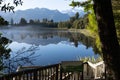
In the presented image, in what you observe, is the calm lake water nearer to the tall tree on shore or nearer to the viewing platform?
the viewing platform

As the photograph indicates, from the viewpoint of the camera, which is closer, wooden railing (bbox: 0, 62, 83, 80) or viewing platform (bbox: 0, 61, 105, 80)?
wooden railing (bbox: 0, 62, 83, 80)

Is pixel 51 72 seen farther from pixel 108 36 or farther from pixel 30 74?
pixel 108 36

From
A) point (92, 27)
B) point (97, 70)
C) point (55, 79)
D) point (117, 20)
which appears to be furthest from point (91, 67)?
point (92, 27)

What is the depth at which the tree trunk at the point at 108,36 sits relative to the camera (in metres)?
5.55

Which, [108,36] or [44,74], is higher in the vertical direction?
[108,36]

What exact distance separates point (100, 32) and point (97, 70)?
12601mm

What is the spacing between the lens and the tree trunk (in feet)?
18.2

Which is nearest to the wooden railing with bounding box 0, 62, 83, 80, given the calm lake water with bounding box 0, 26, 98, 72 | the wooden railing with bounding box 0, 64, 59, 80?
the wooden railing with bounding box 0, 64, 59, 80

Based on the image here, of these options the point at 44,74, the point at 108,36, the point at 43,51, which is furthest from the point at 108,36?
the point at 43,51

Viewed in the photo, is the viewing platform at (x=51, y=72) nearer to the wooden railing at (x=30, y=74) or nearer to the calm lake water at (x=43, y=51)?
the wooden railing at (x=30, y=74)

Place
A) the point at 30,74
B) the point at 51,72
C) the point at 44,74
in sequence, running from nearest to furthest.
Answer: the point at 30,74 → the point at 44,74 → the point at 51,72

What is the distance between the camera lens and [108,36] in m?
5.55

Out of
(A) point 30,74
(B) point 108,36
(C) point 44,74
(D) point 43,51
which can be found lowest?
(D) point 43,51

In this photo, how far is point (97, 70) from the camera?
1802 centimetres
